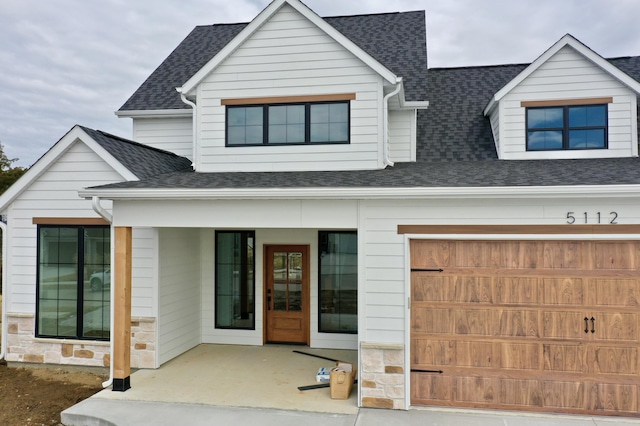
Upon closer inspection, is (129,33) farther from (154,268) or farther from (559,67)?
(559,67)

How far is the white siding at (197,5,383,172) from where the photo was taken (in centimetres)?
780

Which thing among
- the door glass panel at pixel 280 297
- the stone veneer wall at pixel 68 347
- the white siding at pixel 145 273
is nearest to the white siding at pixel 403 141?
the door glass panel at pixel 280 297

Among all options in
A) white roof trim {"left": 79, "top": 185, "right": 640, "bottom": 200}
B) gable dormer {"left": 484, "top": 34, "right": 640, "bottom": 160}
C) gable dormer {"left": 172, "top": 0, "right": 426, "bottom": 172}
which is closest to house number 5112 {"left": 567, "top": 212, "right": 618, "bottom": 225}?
white roof trim {"left": 79, "top": 185, "right": 640, "bottom": 200}

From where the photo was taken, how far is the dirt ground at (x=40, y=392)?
20.2 ft

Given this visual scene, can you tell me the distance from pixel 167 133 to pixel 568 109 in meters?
8.58

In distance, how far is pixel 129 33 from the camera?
2294 centimetres

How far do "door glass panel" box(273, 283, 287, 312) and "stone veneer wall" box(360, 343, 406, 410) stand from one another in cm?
347

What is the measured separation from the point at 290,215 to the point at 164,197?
1.85 metres

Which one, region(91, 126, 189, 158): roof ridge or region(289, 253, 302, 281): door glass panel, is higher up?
region(91, 126, 189, 158): roof ridge

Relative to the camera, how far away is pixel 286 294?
29.9ft

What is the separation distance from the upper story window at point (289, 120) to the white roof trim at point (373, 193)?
7.66 ft

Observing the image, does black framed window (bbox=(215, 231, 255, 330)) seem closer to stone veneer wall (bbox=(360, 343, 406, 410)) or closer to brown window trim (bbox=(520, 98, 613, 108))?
stone veneer wall (bbox=(360, 343, 406, 410))

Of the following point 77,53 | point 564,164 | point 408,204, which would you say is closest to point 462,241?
point 408,204

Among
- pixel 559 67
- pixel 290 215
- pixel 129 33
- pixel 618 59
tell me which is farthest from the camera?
pixel 129 33
